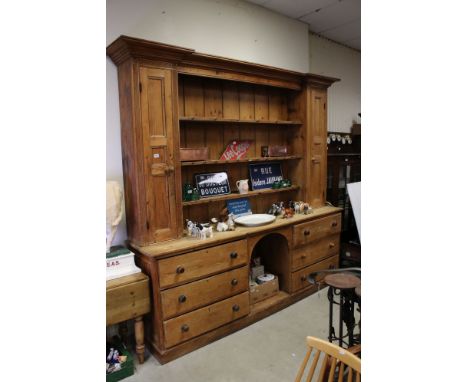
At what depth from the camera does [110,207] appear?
2256 millimetres

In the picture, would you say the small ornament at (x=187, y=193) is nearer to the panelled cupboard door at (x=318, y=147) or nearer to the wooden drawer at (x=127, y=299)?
the wooden drawer at (x=127, y=299)

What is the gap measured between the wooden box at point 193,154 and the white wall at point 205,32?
1.61 feet

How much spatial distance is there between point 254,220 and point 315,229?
26.9 inches

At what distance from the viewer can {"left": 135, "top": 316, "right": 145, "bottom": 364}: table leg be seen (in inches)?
88.7

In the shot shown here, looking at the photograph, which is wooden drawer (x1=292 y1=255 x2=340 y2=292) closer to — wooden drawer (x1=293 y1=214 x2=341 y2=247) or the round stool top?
wooden drawer (x1=293 y1=214 x2=341 y2=247)

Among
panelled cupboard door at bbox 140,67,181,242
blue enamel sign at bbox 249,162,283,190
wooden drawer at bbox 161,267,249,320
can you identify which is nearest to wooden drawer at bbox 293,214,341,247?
blue enamel sign at bbox 249,162,283,190

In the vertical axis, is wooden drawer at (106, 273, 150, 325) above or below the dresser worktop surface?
below

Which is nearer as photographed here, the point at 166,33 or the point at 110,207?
the point at 110,207

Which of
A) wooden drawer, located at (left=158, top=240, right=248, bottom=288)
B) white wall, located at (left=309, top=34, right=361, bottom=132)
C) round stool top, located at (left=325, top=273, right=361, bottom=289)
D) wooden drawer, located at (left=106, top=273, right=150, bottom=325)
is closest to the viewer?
round stool top, located at (left=325, top=273, right=361, bottom=289)

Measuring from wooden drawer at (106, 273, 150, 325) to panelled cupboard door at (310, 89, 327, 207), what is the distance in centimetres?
206
